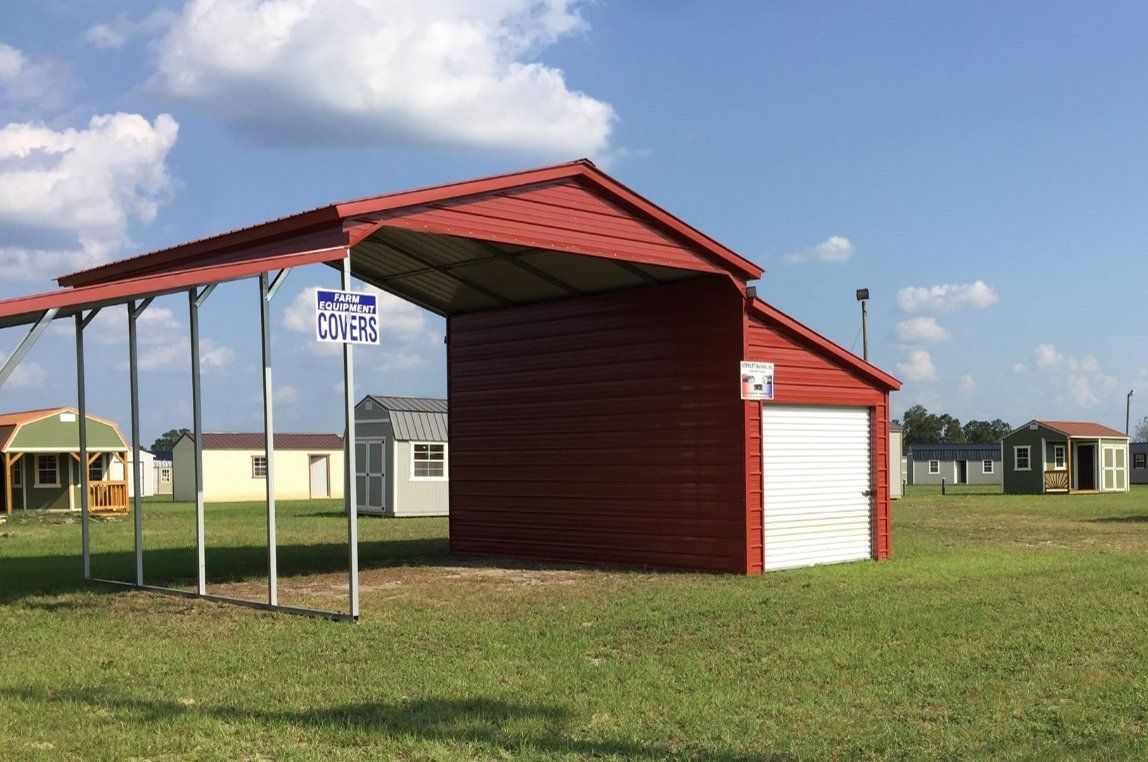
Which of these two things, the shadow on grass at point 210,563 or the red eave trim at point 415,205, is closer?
the red eave trim at point 415,205

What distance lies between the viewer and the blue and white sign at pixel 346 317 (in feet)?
34.3

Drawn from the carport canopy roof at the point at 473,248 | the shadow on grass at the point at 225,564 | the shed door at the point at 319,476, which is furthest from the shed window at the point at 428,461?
the shed door at the point at 319,476

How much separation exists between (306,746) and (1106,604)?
870 centimetres

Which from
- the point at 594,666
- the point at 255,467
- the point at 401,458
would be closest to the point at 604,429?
the point at 594,666

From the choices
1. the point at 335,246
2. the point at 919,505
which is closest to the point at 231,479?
the point at 919,505

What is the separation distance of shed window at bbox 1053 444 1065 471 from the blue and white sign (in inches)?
1672

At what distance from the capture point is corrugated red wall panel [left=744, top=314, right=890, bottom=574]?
15141 mm

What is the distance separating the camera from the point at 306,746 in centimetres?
638

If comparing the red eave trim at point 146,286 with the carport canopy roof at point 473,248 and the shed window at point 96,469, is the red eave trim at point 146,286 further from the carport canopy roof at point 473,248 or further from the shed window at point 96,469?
the shed window at point 96,469

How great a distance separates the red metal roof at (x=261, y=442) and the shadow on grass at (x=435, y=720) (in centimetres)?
4398

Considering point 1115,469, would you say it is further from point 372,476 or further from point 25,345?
point 25,345

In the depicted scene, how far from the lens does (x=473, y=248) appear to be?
49.3 ft

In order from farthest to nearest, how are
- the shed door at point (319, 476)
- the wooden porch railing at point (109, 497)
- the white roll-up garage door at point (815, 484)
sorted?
the shed door at point (319, 476)
the wooden porch railing at point (109, 497)
the white roll-up garage door at point (815, 484)

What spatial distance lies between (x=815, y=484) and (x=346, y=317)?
8279 mm
